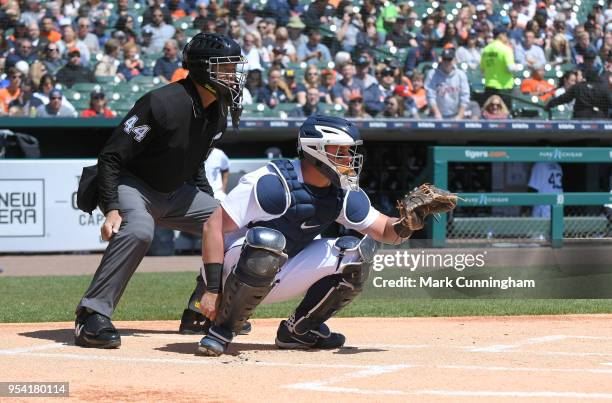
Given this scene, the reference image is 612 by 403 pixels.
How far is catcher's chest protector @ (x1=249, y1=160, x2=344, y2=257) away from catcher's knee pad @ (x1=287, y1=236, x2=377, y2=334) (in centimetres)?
17

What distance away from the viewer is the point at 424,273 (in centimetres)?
938

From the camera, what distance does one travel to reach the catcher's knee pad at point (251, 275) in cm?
535

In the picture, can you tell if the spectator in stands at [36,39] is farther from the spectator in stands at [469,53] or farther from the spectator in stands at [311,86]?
the spectator in stands at [469,53]

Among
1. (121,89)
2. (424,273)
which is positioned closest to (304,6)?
(121,89)

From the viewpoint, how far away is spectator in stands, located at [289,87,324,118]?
16219 millimetres

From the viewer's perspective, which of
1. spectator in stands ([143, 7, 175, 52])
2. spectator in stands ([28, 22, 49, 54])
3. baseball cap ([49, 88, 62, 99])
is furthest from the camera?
spectator in stands ([143, 7, 175, 52])

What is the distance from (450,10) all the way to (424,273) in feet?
A: 35.0

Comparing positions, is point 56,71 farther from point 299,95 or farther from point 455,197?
point 455,197

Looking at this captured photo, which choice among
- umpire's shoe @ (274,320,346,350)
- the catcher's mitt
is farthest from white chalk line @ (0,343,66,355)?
the catcher's mitt

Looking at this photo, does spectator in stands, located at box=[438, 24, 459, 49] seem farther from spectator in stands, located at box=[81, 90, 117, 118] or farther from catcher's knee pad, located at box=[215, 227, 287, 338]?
catcher's knee pad, located at box=[215, 227, 287, 338]

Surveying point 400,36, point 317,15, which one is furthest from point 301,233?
point 400,36

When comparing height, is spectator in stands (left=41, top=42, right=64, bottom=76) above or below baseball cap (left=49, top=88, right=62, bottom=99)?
above

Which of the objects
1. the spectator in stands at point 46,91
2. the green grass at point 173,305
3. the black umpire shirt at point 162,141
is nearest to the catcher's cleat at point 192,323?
the black umpire shirt at point 162,141

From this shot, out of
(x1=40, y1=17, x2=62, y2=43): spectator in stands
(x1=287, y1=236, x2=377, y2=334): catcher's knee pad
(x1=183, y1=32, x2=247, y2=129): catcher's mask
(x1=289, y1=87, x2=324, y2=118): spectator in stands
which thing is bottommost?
(x1=289, y1=87, x2=324, y2=118): spectator in stands
